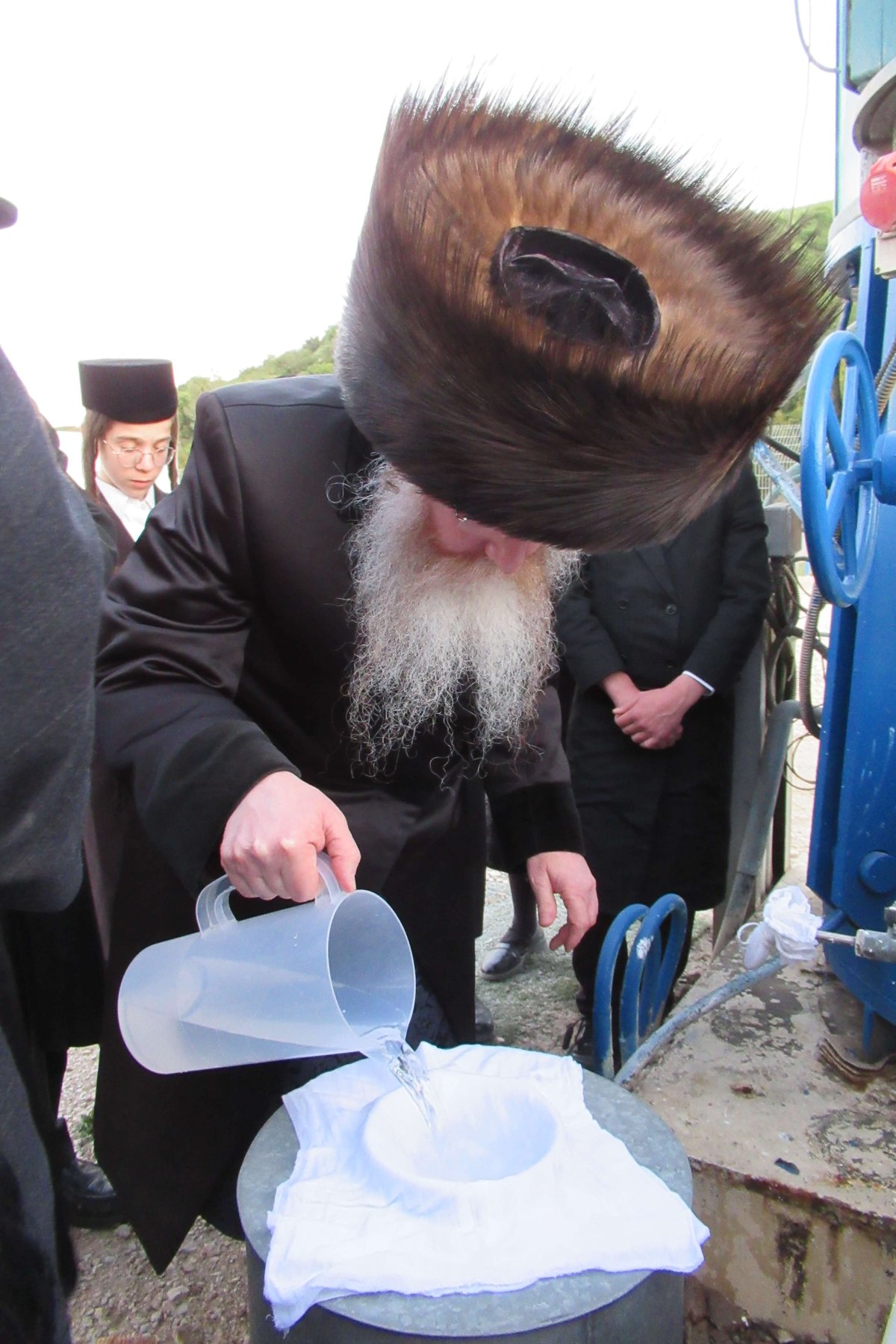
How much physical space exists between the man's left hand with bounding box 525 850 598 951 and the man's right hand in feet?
1.84

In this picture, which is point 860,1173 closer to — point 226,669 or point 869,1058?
point 869,1058

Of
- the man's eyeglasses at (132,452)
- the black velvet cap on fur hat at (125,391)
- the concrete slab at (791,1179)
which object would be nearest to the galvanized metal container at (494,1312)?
the concrete slab at (791,1179)

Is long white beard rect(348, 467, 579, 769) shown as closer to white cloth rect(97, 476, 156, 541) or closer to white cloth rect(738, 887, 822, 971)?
white cloth rect(738, 887, 822, 971)

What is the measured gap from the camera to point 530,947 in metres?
3.57

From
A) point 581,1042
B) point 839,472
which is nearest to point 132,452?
point 581,1042

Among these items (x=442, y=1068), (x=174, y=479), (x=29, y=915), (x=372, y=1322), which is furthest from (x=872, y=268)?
(x=174, y=479)

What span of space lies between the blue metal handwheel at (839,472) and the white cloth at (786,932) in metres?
0.55

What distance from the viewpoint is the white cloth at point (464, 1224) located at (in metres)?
0.98

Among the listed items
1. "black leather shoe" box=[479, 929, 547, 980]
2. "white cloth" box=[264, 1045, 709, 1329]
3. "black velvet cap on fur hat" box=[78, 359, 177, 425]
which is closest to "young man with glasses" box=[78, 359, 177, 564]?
"black velvet cap on fur hat" box=[78, 359, 177, 425]

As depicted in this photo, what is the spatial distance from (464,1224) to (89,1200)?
62.6 inches

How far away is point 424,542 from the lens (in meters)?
1.61

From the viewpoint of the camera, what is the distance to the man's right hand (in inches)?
45.9

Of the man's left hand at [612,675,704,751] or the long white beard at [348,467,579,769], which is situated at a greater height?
the long white beard at [348,467,579,769]

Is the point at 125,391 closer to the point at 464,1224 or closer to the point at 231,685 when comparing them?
the point at 231,685
